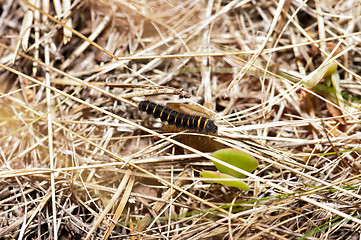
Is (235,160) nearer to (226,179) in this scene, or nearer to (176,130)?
(226,179)

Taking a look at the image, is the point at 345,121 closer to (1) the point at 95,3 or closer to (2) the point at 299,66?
(2) the point at 299,66

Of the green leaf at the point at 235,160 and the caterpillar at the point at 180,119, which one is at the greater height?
the caterpillar at the point at 180,119

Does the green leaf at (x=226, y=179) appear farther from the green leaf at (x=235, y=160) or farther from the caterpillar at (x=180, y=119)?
the caterpillar at (x=180, y=119)

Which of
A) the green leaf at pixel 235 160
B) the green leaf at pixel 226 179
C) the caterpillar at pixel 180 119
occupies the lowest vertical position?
the green leaf at pixel 226 179

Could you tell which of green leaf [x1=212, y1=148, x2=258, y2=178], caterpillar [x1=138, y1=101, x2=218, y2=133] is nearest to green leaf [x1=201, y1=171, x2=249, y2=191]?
green leaf [x1=212, y1=148, x2=258, y2=178]

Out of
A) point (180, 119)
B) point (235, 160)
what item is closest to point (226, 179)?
point (235, 160)

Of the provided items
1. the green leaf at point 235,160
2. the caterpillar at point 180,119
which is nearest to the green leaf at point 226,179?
the green leaf at point 235,160
